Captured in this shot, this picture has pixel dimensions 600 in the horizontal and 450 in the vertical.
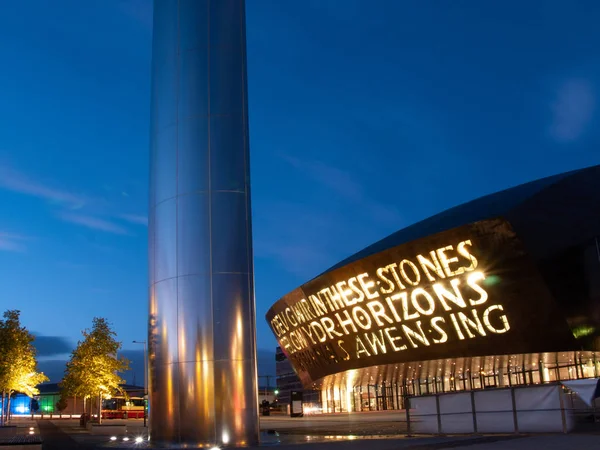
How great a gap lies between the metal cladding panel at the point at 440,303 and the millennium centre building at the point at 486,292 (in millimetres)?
68

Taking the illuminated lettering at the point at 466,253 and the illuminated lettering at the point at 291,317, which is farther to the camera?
the illuminated lettering at the point at 291,317

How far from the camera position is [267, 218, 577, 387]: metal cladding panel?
3588 centimetres

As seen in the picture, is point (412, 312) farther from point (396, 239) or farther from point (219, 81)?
point (219, 81)

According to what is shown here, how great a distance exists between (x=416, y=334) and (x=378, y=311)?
9.71 ft

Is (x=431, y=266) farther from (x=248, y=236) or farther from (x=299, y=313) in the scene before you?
(x=248, y=236)

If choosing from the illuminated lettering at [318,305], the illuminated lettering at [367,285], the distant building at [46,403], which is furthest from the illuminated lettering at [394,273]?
the distant building at [46,403]

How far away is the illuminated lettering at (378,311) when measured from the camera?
144 ft

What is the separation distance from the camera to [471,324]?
1555 inches

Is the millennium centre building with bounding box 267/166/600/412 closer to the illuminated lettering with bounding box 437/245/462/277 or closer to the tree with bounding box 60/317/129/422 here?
the illuminated lettering with bounding box 437/245/462/277

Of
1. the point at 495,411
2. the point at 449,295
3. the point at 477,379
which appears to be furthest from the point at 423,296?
the point at 477,379

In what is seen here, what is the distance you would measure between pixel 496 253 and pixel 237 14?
20.5 meters

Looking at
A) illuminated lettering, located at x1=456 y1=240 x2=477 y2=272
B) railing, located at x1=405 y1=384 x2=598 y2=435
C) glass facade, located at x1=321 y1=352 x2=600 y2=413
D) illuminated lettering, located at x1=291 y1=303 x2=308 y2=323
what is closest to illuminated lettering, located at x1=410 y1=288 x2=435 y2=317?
illuminated lettering, located at x1=456 y1=240 x2=477 y2=272

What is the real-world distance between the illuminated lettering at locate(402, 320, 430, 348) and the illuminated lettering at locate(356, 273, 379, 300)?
2.75 m

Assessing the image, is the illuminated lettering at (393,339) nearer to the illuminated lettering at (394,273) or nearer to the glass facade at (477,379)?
the glass facade at (477,379)
